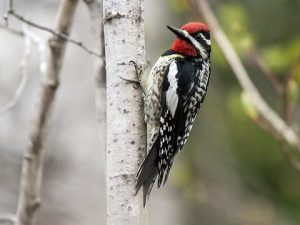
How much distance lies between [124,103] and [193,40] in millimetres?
953

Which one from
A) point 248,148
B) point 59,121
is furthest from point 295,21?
point 59,121

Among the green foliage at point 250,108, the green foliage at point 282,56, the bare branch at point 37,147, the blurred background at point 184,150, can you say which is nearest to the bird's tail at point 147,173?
the bare branch at point 37,147

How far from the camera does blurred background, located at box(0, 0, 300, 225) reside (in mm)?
5910

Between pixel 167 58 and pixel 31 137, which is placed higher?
pixel 167 58

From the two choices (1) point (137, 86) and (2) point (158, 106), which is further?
(2) point (158, 106)

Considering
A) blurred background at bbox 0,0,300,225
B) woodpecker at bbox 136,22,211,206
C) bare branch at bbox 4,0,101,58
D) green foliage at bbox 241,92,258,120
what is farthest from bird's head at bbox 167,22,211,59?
blurred background at bbox 0,0,300,225

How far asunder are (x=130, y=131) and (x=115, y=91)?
0.16m

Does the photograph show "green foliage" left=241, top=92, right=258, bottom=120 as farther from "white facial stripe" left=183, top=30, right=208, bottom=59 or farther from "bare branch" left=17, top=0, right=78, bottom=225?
"bare branch" left=17, top=0, right=78, bottom=225

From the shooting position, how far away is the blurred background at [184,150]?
19.4 feet

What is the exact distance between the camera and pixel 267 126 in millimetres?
3756

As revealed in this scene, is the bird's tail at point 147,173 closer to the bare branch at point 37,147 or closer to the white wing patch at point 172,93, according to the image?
the white wing patch at point 172,93

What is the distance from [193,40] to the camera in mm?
3727

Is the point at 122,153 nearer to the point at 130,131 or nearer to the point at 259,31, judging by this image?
the point at 130,131

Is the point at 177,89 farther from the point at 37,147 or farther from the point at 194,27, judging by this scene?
the point at 37,147
